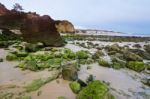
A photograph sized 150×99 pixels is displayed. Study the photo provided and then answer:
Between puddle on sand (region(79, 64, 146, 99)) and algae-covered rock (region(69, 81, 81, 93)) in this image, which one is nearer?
algae-covered rock (region(69, 81, 81, 93))

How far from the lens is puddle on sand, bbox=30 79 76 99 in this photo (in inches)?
351

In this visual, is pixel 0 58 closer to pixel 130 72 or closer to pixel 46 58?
pixel 46 58

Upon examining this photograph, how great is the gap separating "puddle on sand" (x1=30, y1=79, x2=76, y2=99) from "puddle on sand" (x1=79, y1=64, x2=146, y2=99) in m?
1.32

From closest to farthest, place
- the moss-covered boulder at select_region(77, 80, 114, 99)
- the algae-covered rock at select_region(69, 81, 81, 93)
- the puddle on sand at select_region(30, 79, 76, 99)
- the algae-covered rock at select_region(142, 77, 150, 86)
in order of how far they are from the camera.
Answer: the moss-covered boulder at select_region(77, 80, 114, 99) → the puddle on sand at select_region(30, 79, 76, 99) → the algae-covered rock at select_region(69, 81, 81, 93) → the algae-covered rock at select_region(142, 77, 150, 86)

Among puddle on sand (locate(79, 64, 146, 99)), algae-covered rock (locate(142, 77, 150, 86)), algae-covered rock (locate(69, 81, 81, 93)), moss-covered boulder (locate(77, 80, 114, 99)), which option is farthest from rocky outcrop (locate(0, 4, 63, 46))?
moss-covered boulder (locate(77, 80, 114, 99))

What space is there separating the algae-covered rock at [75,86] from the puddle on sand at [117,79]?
131 cm

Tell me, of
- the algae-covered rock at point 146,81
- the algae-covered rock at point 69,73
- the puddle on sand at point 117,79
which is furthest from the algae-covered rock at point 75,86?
the algae-covered rock at point 146,81

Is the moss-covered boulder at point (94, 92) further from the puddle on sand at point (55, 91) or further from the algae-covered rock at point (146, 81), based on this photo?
the algae-covered rock at point (146, 81)

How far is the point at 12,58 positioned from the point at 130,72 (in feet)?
17.4

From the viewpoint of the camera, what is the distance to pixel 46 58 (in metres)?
13.7

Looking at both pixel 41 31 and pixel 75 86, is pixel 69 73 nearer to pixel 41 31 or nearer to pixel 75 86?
pixel 75 86

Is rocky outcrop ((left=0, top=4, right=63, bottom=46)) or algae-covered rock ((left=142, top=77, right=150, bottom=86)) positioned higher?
rocky outcrop ((left=0, top=4, right=63, bottom=46))

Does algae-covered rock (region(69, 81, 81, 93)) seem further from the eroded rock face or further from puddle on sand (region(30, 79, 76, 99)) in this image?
the eroded rock face

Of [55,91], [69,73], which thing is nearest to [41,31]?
[69,73]
